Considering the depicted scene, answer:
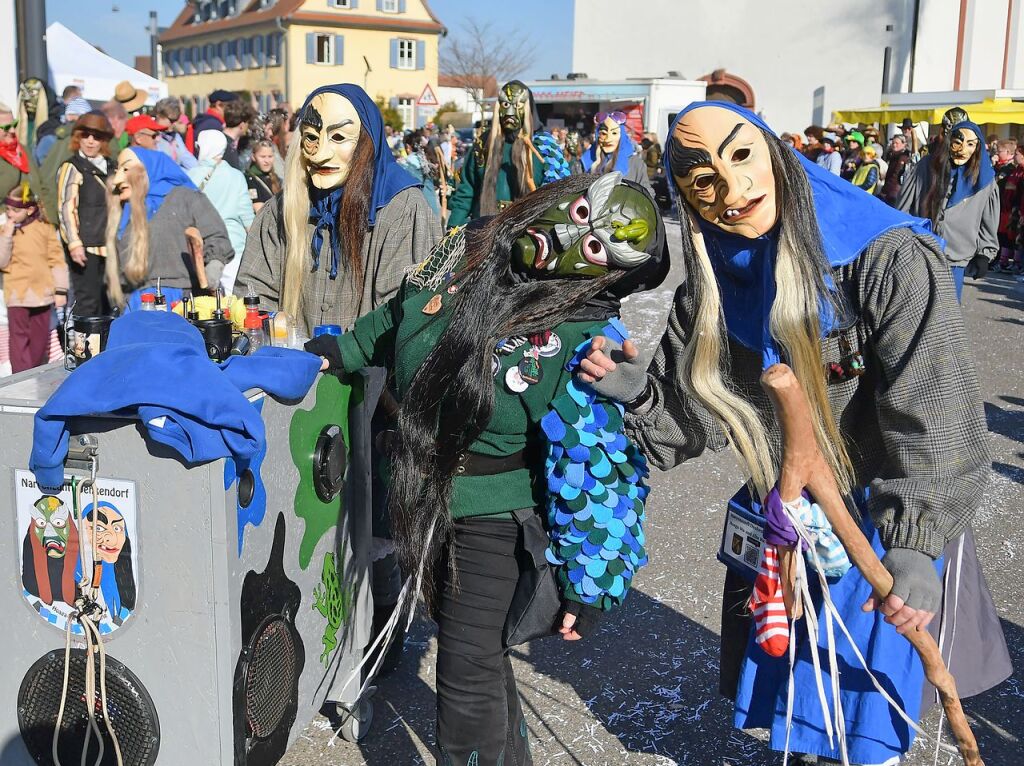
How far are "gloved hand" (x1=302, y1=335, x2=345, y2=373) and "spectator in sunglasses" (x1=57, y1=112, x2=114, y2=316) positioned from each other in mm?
4159

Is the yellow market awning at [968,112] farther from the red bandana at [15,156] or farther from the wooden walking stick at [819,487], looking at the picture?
the wooden walking stick at [819,487]

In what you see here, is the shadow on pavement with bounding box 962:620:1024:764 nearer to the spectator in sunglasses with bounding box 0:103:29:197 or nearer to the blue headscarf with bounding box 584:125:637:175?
the spectator in sunglasses with bounding box 0:103:29:197

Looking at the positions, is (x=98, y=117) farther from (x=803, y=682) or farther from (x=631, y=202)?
(x=803, y=682)

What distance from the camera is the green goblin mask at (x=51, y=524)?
94.1 inches

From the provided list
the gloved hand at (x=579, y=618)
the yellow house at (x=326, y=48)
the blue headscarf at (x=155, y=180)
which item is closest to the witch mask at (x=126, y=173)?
the blue headscarf at (x=155, y=180)

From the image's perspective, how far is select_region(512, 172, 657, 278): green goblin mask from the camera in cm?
236

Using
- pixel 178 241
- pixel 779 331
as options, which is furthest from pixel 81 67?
pixel 779 331

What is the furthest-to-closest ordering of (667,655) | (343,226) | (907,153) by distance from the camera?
(907,153) → (667,655) → (343,226)

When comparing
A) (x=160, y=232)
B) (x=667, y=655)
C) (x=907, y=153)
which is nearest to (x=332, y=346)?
(x=667, y=655)

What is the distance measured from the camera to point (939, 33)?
35688 millimetres

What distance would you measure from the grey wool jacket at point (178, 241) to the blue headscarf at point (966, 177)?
5423 millimetres

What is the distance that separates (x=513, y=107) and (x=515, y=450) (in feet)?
17.9

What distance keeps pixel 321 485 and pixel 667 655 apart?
1.53 m

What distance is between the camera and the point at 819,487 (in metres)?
1.98
